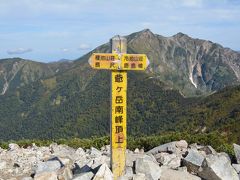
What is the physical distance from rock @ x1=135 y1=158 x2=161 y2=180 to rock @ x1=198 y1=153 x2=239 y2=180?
1559 millimetres

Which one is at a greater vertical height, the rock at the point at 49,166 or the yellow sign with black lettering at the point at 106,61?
the yellow sign with black lettering at the point at 106,61

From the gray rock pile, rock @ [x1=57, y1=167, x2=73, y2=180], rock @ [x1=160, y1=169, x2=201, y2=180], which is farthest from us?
rock @ [x1=160, y1=169, x2=201, y2=180]

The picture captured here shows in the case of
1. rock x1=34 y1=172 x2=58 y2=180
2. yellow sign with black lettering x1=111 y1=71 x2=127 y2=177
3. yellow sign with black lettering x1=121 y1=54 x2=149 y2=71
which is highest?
yellow sign with black lettering x1=121 y1=54 x2=149 y2=71

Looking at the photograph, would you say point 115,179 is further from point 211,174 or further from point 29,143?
point 29,143

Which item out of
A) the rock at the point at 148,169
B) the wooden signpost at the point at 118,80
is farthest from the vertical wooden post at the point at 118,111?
the rock at the point at 148,169

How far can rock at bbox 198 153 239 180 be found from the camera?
45.4ft

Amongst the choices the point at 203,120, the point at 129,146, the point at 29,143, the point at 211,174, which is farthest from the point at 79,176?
the point at 203,120

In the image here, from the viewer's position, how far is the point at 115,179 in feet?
41.6

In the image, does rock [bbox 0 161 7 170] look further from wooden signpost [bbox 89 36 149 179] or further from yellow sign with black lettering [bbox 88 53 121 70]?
yellow sign with black lettering [bbox 88 53 121 70]

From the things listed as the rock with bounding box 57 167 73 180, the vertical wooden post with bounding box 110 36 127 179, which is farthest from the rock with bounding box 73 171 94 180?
the rock with bounding box 57 167 73 180

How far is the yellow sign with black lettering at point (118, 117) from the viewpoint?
40.5 ft

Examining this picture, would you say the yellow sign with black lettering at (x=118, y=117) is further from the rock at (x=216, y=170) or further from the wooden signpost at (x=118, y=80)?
the rock at (x=216, y=170)

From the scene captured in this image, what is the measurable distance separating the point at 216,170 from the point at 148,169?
2.24 meters

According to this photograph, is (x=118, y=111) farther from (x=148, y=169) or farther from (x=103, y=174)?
(x=148, y=169)
